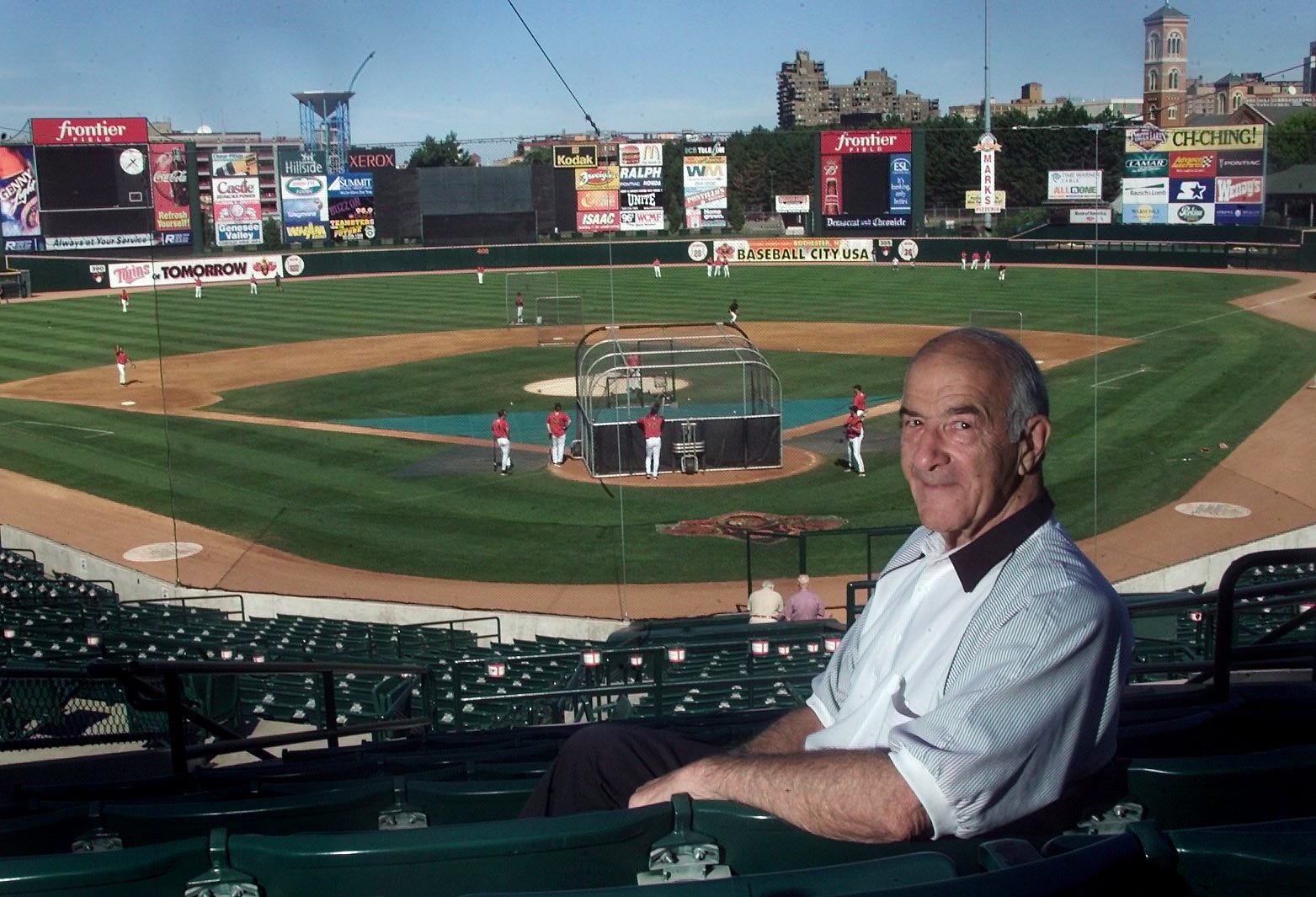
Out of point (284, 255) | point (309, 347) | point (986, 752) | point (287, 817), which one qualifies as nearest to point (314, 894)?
point (287, 817)

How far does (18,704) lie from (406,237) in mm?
49173

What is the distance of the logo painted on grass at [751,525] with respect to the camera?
675 inches

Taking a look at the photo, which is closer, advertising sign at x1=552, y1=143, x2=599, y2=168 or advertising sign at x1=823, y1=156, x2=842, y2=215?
Result: advertising sign at x1=823, y1=156, x2=842, y2=215

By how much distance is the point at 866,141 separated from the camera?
50312mm

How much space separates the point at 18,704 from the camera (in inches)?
351

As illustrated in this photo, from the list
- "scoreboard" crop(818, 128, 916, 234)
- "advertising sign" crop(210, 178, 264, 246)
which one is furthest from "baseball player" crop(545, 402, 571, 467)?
"advertising sign" crop(210, 178, 264, 246)

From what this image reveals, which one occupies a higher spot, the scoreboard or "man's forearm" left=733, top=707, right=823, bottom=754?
the scoreboard

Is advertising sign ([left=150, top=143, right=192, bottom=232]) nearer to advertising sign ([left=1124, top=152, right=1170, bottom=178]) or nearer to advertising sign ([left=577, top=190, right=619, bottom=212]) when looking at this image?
advertising sign ([left=577, top=190, right=619, bottom=212])

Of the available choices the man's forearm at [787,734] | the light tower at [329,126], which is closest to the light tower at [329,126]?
the light tower at [329,126]

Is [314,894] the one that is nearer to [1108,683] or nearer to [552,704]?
[1108,683]

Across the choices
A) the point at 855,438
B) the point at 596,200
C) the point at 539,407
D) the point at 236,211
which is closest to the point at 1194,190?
the point at 596,200

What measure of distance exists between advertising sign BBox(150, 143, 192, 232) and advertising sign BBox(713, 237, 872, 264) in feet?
69.3

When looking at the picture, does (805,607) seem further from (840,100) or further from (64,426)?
(840,100)

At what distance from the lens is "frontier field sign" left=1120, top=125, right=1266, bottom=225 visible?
47906 millimetres
